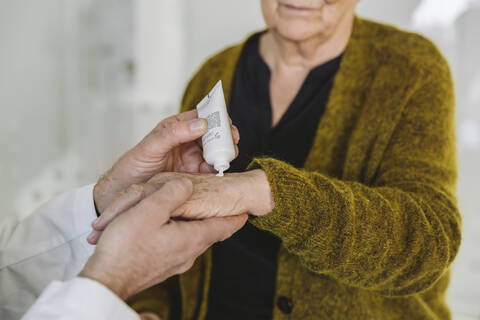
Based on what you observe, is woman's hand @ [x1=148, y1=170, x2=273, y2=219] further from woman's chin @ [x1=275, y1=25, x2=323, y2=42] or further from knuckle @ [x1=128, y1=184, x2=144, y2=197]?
woman's chin @ [x1=275, y1=25, x2=323, y2=42]

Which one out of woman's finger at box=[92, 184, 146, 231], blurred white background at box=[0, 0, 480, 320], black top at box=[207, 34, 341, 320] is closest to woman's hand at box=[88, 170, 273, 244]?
woman's finger at box=[92, 184, 146, 231]

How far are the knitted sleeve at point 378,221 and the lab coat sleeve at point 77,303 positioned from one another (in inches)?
8.6

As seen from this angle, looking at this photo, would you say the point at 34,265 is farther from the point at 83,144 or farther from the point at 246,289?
the point at 83,144

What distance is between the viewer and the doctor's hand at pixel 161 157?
1.79 feet

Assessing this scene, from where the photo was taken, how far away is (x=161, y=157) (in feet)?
1.94

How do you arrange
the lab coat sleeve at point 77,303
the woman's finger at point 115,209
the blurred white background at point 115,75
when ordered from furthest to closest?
the blurred white background at point 115,75
the woman's finger at point 115,209
the lab coat sleeve at point 77,303

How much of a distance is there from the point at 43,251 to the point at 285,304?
1.33ft

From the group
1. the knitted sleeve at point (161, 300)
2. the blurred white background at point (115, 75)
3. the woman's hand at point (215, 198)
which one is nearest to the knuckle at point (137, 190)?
the woman's hand at point (215, 198)

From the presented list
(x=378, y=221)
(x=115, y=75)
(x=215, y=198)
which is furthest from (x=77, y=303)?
(x=115, y=75)

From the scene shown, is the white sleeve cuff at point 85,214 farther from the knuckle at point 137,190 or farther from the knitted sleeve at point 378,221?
the knitted sleeve at point 378,221

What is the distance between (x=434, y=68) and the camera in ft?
2.38

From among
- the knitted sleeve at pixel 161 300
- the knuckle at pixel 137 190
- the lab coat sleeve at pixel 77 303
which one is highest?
the knuckle at pixel 137 190

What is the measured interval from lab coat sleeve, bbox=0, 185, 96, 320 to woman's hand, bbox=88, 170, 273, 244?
13 cm

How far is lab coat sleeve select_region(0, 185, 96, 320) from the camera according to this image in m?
0.60
